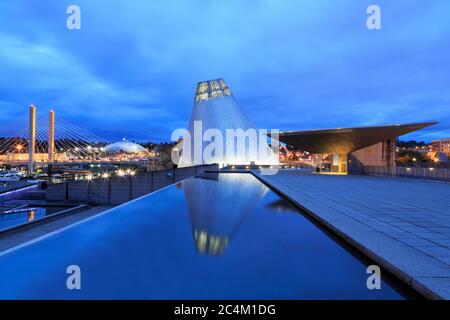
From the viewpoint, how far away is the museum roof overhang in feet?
43.0

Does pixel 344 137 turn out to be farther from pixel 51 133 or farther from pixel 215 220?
pixel 51 133

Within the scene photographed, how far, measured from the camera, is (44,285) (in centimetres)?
182

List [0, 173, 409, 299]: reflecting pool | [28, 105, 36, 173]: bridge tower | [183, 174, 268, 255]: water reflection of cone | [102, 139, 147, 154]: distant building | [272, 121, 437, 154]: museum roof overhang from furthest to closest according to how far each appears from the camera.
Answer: [102, 139, 147, 154]: distant building, [28, 105, 36, 173]: bridge tower, [272, 121, 437, 154]: museum roof overhang, [183, 174, 268, 255]: water reflection of cone, [0, 173, 409, 299]: reflecting pool

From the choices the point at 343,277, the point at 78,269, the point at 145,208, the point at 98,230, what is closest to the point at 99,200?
the point at 145,208

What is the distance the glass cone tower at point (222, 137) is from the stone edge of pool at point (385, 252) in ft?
66.6

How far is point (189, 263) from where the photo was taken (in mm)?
2186

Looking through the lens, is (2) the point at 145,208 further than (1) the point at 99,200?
No

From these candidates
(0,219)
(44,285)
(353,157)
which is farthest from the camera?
(353,157)

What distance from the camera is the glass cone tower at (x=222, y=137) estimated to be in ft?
80.4

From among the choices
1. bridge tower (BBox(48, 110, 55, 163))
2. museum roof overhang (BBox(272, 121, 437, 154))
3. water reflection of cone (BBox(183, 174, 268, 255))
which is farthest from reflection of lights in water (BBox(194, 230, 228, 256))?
bridge tower (BBox(48, 110, 55, 163))

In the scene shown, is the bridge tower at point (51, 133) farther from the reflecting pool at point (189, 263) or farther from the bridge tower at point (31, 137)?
the reflecting pool at point (189, 263)

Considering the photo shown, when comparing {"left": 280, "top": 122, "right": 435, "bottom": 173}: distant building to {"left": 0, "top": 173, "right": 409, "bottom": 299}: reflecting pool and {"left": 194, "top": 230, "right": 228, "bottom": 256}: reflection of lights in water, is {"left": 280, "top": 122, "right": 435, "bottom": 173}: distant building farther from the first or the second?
{"left": 194, "top": 230, "right": 228, "bottom": 256}: reflection of lights in water
